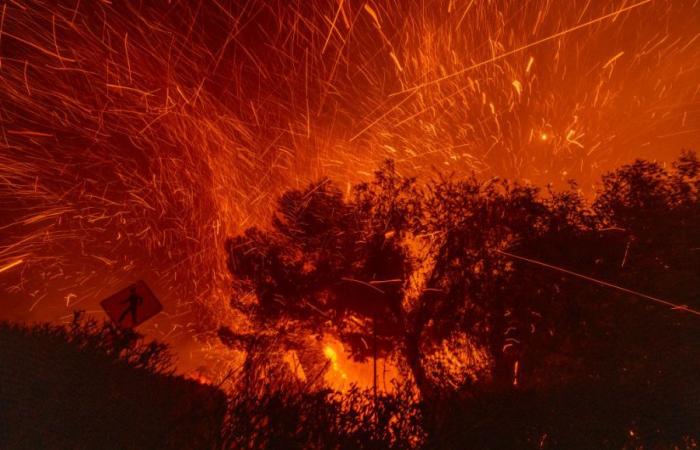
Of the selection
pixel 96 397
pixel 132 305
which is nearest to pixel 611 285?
pixel 132 305

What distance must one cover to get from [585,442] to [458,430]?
2.45 metres

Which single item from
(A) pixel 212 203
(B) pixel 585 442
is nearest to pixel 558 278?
(B) pixel 585 442

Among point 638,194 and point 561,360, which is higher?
point 638,194

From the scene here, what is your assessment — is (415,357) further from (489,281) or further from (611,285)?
(611,285)

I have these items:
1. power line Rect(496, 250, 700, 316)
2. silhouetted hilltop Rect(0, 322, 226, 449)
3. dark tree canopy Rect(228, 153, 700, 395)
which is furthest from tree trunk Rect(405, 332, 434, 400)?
silhouetted hilltop Rect(0, 322, 226, 449)

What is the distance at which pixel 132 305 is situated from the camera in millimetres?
5906

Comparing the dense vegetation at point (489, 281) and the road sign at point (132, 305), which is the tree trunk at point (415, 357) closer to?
the dense vegetation at point (489, 281)

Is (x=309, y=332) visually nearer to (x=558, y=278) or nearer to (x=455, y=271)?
(x=455, y=271)

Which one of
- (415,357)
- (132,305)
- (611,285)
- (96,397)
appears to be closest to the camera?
(96,397)

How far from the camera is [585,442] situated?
6578 millimetres

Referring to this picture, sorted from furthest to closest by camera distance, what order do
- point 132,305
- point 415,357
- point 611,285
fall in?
point 415,357
point 611,285
point 132,305

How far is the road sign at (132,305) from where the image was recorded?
579 cm

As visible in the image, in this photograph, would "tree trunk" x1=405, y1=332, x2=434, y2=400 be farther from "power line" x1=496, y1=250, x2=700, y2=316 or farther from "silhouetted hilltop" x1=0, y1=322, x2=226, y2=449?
"silhouetted hilltop" x1=0, y1=322, x2=226, y2=449

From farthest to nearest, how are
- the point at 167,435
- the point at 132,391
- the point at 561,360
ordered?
the point at 561,360 → the point at 132,391 → the point at 167,435
